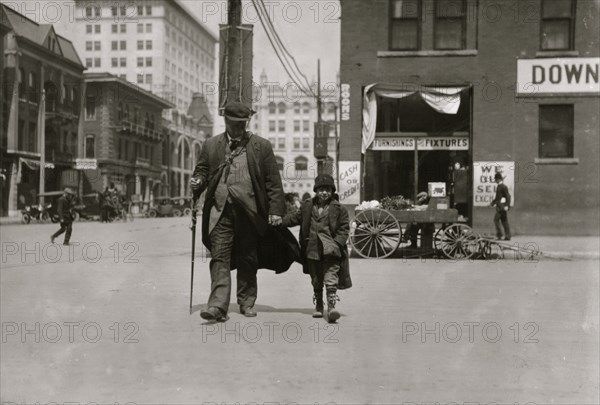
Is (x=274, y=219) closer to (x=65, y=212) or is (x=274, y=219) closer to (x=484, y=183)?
(x=65, y=212)

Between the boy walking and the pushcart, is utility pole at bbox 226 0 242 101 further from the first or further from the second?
the pushcart

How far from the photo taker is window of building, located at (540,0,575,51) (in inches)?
728

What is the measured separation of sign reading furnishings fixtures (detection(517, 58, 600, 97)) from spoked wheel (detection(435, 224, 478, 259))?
675 cm

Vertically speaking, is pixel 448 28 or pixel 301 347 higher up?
pixel 448 28

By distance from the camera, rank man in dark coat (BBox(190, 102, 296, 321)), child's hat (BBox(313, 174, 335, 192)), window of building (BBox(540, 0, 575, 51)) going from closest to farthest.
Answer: man in dark coat (BBox(190, 102, 296, 321)) → child's hat (BBox(313, 174, 335, 192)) → window of building (BBox(540, 0, 575, 51))

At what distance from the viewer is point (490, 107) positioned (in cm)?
1816

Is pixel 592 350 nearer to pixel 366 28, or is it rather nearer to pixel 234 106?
pixel 234 106

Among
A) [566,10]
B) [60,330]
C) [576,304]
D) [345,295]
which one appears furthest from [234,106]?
[566,10]

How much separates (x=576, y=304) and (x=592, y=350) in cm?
234

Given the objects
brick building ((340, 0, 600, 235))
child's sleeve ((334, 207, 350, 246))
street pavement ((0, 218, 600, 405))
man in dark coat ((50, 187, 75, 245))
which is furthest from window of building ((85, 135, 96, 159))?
child's sleeve ((334, 207, 350, 246))

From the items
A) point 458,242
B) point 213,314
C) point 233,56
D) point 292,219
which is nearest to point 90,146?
point 458,242

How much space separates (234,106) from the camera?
87.0 inches

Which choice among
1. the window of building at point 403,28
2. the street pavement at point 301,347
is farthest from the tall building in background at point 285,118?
the window of building at point 403,28

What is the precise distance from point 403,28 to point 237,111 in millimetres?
17551
